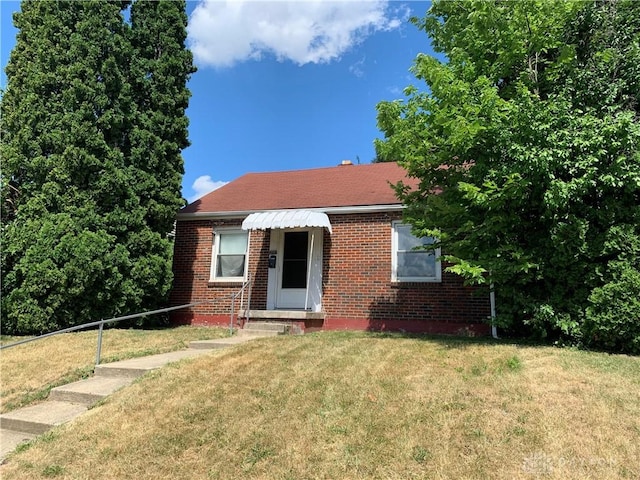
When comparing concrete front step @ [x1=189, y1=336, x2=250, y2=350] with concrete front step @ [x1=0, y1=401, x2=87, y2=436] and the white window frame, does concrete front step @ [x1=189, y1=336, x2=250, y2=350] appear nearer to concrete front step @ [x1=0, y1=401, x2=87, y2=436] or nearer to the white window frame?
concrete front step @ [x1=0, y1=401, x2=87, y2=436]

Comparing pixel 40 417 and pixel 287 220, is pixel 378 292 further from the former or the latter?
pixel 40 417

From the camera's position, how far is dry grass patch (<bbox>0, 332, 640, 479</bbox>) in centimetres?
371

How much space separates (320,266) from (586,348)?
6074mm

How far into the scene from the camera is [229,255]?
39.8 ft

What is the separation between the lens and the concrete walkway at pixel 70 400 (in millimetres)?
5230

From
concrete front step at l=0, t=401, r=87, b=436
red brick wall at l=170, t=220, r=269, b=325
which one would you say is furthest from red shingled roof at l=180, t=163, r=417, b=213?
concrete front step at l=0, t=401, r=87, b=436

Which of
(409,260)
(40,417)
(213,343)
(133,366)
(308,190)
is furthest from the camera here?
(308,190)

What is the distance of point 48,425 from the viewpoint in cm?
518

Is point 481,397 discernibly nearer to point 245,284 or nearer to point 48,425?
point 48,425

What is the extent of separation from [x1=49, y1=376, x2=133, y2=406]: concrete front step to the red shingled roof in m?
6.33

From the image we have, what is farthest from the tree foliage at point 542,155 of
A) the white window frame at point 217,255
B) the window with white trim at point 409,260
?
the white window frame at point 217,255

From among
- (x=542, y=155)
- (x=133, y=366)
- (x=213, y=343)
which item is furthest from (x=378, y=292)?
(x=133, y=366)

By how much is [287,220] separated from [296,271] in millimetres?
1686

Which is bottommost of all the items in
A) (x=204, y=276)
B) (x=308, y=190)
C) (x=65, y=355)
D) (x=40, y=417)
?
(x=40, y=417)
